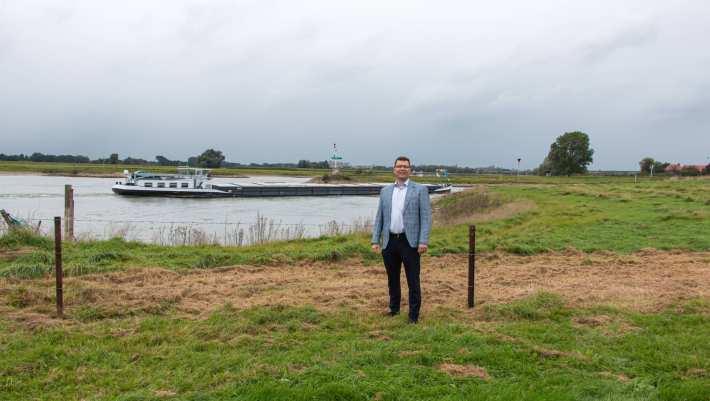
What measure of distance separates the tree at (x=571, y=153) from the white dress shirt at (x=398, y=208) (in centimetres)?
8999

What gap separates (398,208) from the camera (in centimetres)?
547

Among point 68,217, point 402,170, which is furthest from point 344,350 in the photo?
point 68,217

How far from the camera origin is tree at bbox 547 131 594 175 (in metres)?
87.4

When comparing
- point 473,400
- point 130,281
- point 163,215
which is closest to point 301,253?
point 130,281

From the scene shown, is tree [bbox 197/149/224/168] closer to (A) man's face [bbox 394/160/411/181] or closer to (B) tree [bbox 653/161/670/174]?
(B) tree [bbox 653/161/670/174]

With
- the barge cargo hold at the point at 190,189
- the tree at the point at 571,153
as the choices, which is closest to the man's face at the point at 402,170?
the barge cargo hold at the point at 190,189

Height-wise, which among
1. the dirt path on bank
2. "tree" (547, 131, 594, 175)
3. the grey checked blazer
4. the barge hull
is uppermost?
"tree" (547, 131, 594, 175)

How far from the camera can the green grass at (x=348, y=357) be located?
3.72 m

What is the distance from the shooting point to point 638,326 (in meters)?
5.36

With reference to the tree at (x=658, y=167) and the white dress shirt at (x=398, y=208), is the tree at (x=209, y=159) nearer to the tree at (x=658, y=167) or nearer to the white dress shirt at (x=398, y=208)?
the tree at (x=658, y=167)

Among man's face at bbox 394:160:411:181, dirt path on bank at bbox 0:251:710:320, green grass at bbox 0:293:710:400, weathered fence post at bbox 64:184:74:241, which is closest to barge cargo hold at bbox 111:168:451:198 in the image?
weathered fence post at bbox 64:184:74:241

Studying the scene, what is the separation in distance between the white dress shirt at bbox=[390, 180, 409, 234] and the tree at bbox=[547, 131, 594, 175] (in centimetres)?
8999

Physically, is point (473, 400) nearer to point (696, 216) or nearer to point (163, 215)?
point (696, 216)

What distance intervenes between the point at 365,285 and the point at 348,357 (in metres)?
2.94
